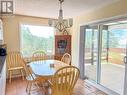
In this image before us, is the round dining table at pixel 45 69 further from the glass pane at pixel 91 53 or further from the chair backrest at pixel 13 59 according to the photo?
the chair backrest at pixel 13 59

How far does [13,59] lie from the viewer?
14.7ft

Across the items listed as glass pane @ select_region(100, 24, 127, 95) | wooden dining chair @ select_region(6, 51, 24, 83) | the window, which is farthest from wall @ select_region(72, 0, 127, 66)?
wooden dining chair @ select_region(6, 51, 24, 83)

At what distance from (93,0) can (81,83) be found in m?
2.58

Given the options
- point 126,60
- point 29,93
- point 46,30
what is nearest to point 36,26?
point 46,30

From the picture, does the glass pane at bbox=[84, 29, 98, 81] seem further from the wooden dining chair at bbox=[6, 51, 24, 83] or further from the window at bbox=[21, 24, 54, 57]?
the wooden dining chair at bbox=[6, 51, 24, 83]

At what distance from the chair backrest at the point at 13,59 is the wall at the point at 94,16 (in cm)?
204

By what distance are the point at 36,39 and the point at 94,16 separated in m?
2.54

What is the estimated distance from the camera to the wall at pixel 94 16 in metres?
2.84

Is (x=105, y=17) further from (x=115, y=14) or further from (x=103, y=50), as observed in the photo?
(x=103, y=50)

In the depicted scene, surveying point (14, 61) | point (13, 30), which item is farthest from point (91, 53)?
point (13, 30)

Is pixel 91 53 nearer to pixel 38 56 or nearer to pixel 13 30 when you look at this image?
pixel 38 56

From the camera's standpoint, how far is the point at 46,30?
528 cm

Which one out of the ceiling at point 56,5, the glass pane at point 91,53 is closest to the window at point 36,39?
the ceiling at point 56,5

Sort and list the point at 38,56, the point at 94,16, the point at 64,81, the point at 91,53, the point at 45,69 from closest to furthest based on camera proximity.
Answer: the point at 64,81, the point at 45,69, the point at 94,16, the point at 91,53, the point at 38,56
